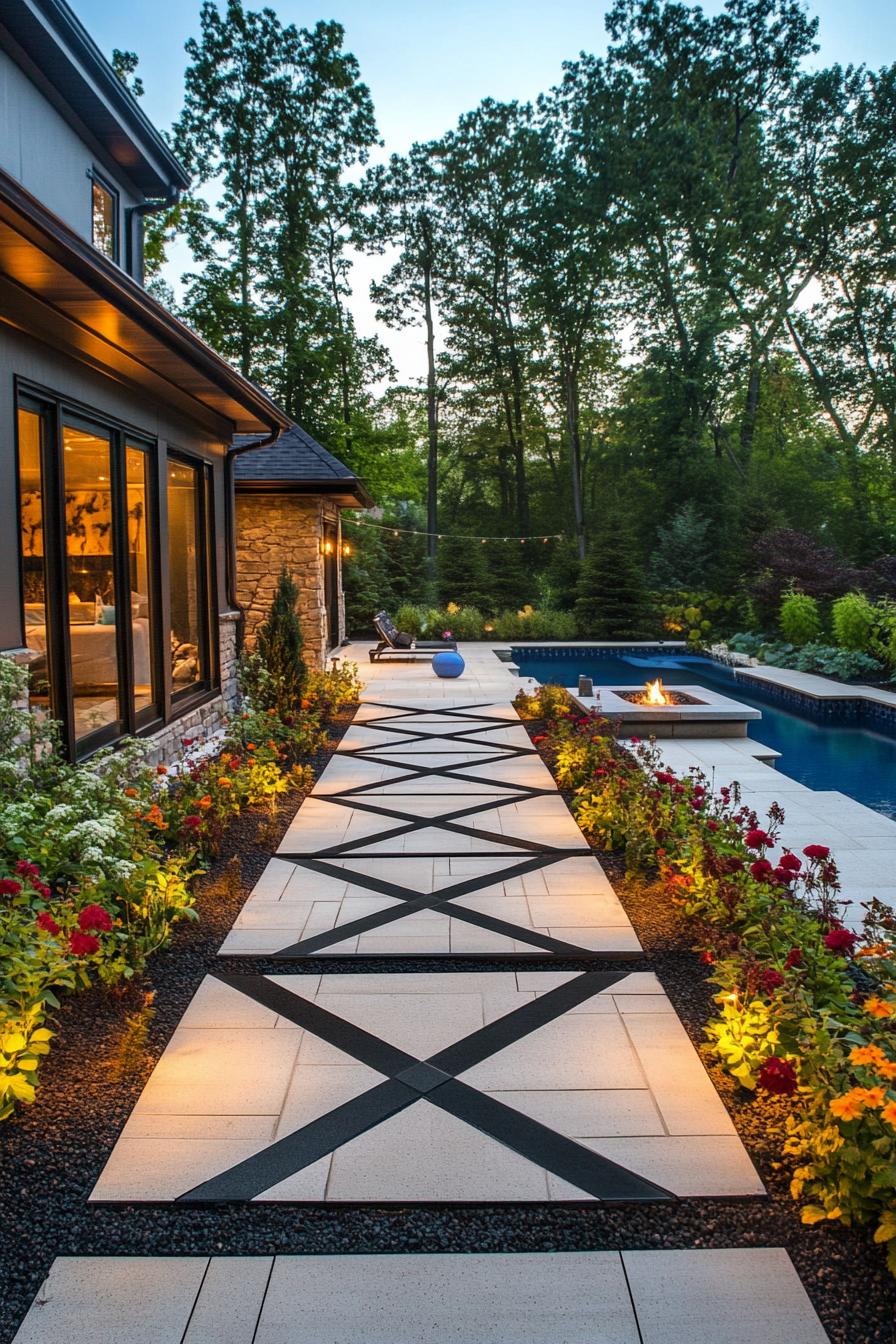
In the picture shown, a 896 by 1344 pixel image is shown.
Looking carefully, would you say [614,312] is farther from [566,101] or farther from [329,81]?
[329,81]

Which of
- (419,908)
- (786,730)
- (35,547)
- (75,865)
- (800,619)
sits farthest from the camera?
(800,619)

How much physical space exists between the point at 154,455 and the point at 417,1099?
507 cm

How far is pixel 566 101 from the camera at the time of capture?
21.5m

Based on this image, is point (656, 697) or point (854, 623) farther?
point (854, 623)

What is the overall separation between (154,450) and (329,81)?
57.5ft

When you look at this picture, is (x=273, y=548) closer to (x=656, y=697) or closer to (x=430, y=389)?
(x=656, y=697)

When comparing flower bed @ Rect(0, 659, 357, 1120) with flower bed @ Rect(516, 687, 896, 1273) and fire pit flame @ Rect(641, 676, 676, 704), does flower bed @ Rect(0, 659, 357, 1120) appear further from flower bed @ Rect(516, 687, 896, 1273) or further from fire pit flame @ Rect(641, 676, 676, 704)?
fire pit flame @ Rect(641, 676, 676, 704)

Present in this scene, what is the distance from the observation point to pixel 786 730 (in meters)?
9.95

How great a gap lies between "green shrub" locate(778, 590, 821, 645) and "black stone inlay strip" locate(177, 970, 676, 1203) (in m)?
12.6

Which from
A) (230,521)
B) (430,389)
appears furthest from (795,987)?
(430,389)

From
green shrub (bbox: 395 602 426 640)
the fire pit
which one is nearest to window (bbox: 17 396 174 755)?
the fire pit

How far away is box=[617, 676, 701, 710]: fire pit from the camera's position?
29.1 feet

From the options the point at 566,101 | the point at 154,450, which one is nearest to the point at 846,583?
the point at 154,450

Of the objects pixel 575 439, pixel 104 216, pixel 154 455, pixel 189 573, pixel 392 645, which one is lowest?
pixel 392 645
